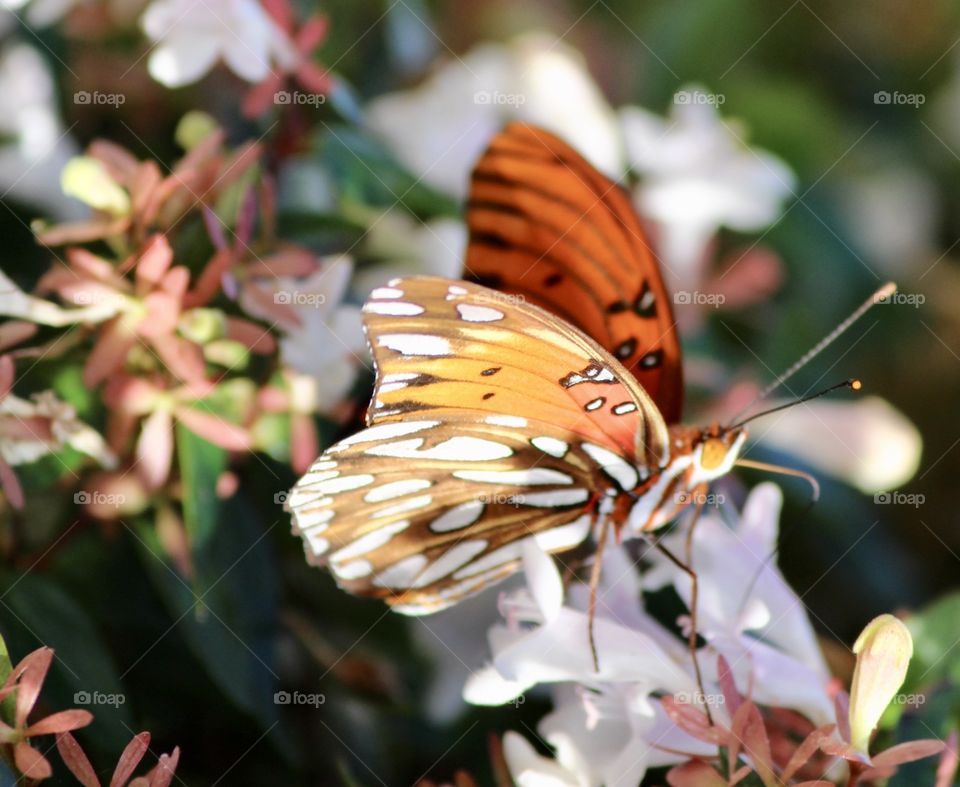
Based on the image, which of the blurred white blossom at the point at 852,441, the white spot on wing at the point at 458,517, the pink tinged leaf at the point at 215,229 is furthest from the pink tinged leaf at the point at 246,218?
the blurred white blossom at the point at 852,441

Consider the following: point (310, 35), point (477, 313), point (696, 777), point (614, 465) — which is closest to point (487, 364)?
point (477, 313)

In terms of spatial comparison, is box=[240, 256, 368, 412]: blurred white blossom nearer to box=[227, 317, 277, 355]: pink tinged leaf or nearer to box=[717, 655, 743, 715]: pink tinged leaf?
box=[227, 317, 277, 355]: pink tinged leaf

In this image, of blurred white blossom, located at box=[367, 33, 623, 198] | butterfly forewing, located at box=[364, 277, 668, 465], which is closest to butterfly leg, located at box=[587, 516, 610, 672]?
butterfly forewing, located at box=[364, 277, 668, 465]

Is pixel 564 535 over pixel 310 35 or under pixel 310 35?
under

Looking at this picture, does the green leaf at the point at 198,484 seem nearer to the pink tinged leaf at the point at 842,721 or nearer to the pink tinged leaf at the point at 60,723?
the pink tinged leaf at the point at 60,723

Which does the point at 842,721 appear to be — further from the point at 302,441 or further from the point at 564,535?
the point at 302,441

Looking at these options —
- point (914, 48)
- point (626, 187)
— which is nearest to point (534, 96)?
point (626, 187)
